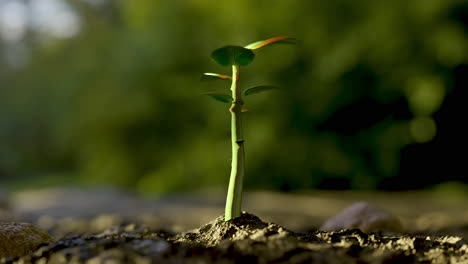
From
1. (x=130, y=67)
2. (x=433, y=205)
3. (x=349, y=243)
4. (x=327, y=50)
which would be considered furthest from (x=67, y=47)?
(x=349, y=243)

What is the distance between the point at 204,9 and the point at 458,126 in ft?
9.59

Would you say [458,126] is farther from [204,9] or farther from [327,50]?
[204,9]

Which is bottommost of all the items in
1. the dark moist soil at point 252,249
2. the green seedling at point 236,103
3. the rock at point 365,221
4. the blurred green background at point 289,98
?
the dark moist soil at point 252,249

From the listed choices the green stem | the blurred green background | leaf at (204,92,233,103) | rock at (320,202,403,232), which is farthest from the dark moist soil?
the blurred green background

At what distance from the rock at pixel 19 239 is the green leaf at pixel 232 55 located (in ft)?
1.85

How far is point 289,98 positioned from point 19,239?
138 inches

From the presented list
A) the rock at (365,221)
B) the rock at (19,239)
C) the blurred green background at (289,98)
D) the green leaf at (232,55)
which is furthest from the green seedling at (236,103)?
the blurred green background at (289,98)

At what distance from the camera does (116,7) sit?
8.21m

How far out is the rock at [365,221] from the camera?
140 centimetres

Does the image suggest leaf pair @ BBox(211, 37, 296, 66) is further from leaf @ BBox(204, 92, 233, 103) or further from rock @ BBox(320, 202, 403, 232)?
rock @ BBox(320, 202, 403, 232)

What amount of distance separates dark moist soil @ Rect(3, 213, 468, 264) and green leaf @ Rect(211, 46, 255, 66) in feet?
1.10

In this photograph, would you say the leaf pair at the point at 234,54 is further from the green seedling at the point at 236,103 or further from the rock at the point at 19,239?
the rock at the point at 19,239

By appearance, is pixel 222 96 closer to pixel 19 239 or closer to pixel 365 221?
pixel 19 239

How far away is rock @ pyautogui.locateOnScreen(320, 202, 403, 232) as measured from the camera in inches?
55.2
